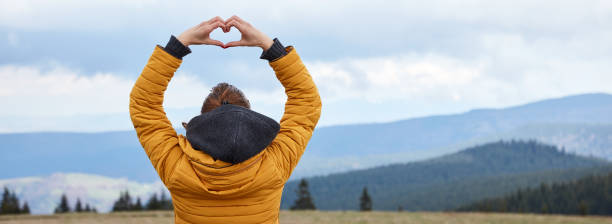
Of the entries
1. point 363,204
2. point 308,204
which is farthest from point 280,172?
point 363,204

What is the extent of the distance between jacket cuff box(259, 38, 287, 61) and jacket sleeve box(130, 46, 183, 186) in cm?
50

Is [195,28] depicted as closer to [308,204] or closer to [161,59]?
[161,59]

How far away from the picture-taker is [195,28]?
11.8 ft

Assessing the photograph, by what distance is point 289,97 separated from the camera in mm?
3818

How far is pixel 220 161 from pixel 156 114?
0.62m

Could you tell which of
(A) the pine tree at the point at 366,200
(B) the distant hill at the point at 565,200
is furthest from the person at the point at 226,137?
(B) the distant hill at the point at 565,200

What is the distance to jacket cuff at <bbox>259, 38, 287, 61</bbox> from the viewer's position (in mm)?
3645

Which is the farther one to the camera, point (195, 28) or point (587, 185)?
point (587, 185)

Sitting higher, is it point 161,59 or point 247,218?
point 161,59

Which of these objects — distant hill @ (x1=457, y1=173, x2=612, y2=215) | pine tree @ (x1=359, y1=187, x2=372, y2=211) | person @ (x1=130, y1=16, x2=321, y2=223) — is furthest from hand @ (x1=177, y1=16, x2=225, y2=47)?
distant hill @ (x1=457, y1=173, x2=612, y2=215)

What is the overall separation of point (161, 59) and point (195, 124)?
484 mm

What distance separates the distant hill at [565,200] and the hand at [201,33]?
150m

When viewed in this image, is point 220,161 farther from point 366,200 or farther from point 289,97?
point 366,200

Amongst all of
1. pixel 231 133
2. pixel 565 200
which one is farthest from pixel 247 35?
pixel 565 200
